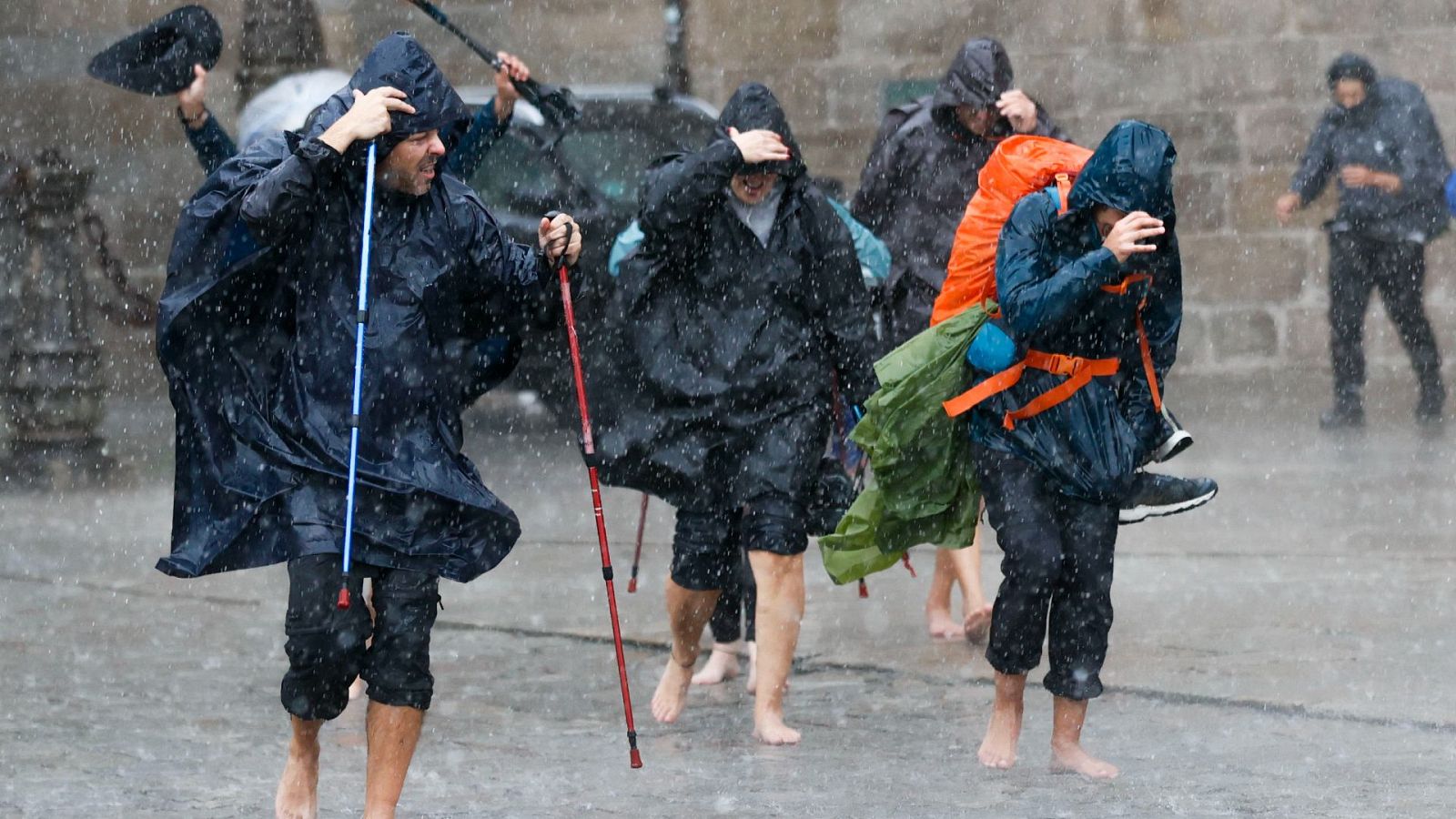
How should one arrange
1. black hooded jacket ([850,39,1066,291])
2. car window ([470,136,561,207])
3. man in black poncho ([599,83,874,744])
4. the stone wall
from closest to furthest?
man in black poncho ([599,83,874,744])
black hooded jacket ([850,39,1066,291])
car window ([470,136,561,207])
the stone wall

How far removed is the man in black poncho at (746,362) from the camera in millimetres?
6586

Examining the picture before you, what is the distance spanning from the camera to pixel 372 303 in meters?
5.30

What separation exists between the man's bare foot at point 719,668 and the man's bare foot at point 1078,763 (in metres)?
1.53

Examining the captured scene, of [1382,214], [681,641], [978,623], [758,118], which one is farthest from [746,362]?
[1382,214]

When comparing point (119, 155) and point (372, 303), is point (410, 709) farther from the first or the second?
point (119, 155)

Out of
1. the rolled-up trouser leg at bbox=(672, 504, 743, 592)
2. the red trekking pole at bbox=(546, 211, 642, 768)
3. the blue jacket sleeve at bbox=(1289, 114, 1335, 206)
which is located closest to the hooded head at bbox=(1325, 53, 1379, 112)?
the blue jacket sleeve at bbox=(1289, 114, 1335, 206)

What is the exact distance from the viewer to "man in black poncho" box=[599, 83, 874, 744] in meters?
6.59

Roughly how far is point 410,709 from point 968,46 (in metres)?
3.53

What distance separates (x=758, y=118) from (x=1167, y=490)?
1565mm

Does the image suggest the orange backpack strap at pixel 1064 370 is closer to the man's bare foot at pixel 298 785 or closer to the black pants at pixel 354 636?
the black pants at pixel 354 636

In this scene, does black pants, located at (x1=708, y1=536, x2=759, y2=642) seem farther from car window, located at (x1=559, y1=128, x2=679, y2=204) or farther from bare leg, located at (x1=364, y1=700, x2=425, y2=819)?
car window, located at (x1=559, y1=128, x2=679, y2=204)

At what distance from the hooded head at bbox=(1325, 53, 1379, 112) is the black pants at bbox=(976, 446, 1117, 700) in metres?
8.15

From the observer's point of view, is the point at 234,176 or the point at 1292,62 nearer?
the point at 234,176

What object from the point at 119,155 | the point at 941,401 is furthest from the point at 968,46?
the point at 119,155
